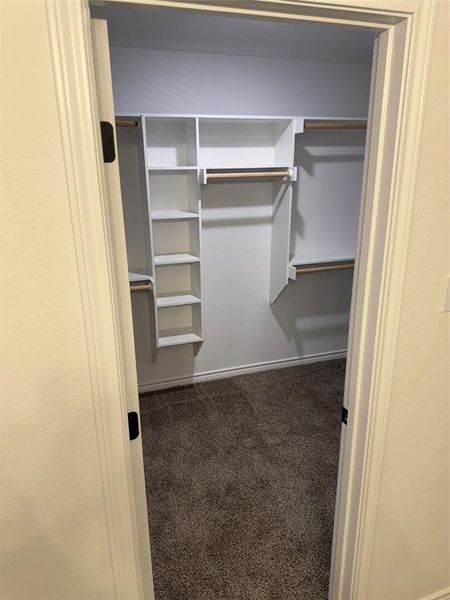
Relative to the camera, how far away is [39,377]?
95 cm

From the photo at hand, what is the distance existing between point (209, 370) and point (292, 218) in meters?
1.38

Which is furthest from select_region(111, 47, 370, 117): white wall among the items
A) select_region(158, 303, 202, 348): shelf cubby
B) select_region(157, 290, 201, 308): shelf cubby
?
select_region(158, 303, 202, 348): shelf cubby

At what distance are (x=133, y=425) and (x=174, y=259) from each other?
6.30 feet

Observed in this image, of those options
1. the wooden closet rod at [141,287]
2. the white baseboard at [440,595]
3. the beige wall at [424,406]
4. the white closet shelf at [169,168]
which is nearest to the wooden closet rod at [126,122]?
the white closet shelf at [169,168]

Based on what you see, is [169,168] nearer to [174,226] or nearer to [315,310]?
[174,226]

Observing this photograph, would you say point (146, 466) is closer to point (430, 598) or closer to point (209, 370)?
point (209, 370)

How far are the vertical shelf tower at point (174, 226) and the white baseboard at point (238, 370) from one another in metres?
0.38

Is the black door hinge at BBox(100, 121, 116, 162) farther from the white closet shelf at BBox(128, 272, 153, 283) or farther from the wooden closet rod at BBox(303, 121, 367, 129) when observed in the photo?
the wooden closet rod at BBox(303, 121, 367, 129)

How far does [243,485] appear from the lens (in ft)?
7.82

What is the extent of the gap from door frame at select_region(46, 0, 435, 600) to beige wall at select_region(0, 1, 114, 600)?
0.03 m

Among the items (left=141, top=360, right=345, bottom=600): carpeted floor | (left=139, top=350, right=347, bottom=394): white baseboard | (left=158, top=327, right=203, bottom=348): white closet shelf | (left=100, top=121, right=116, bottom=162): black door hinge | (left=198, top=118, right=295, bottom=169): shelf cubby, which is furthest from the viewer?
(left=139, top=350, right=347, bottom=394): white baseboard

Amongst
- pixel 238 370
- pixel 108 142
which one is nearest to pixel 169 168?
pixel 238 370

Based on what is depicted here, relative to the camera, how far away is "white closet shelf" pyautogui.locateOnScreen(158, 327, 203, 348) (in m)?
A: 3.08

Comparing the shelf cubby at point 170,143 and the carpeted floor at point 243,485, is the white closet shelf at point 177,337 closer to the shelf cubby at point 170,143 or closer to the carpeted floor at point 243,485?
the carpeted floor at point 243,485
